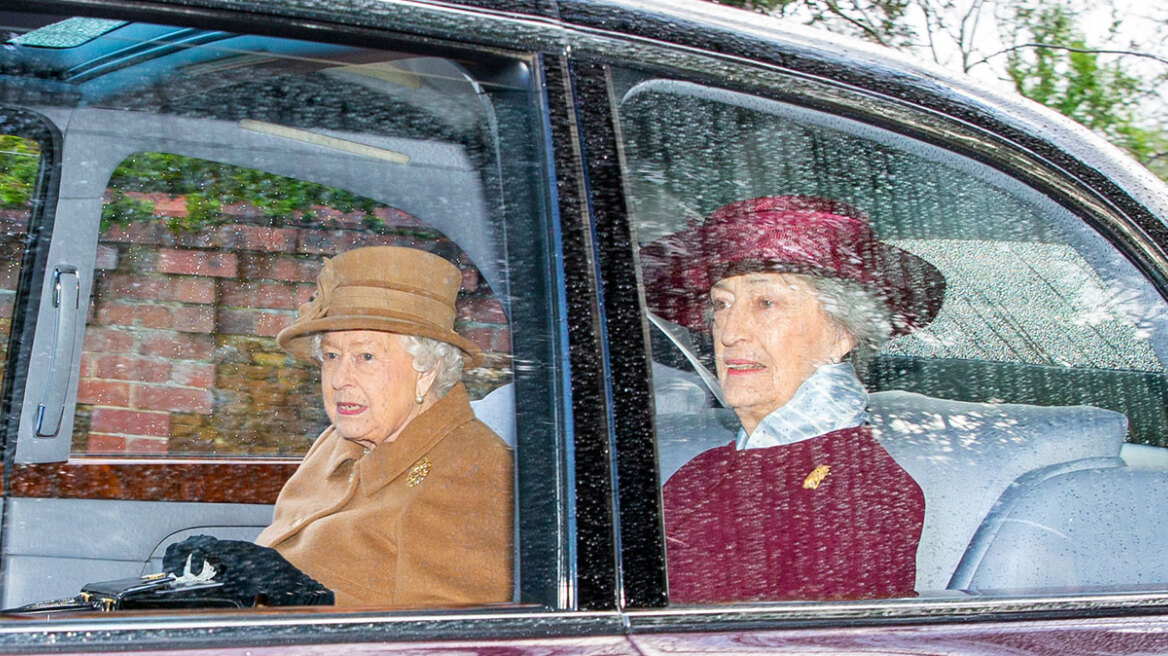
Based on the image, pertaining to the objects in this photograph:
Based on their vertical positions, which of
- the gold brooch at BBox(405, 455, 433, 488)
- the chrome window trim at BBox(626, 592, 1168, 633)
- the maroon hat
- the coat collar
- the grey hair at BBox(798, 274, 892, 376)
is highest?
the maroon hat

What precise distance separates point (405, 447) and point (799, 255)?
1.99 feet

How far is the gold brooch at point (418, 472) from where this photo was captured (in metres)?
1.54

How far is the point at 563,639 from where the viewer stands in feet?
4.11

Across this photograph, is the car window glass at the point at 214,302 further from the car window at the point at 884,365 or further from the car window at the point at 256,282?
the car window at the point at 884,365

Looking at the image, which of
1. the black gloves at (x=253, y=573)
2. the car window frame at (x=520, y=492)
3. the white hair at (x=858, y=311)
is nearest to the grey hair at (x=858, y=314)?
the white hair at (x=858, y=311)

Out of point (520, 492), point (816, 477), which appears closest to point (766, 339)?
point (816, 477)

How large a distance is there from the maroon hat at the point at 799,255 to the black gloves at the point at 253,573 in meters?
0.54

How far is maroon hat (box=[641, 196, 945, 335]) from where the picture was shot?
4.79 ft

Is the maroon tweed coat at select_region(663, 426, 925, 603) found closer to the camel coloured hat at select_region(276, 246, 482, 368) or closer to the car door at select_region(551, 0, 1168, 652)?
the car door at select_region(551, 0, 1168, 652)

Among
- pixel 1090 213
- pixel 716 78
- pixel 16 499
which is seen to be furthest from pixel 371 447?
pixel 1090 213

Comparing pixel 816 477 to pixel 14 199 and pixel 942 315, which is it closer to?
pixel 942 315

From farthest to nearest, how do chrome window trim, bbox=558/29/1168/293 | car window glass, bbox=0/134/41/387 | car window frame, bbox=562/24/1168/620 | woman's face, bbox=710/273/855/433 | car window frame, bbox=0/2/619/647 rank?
car window glass, bbox=0/134/41/387 < woman's face, bbox=710/273/855/433 < chrome window trim, bbox=558/29/1168/293 < car window frame, bbox=562/24/1168/620 < car window frame, bbox=0/2/619/647

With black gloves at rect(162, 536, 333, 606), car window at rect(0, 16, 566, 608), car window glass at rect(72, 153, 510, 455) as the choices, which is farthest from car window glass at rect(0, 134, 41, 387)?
black gloves at rect(162, 536, 333, 606)

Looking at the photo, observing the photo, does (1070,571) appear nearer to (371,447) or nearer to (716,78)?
(716,78)
